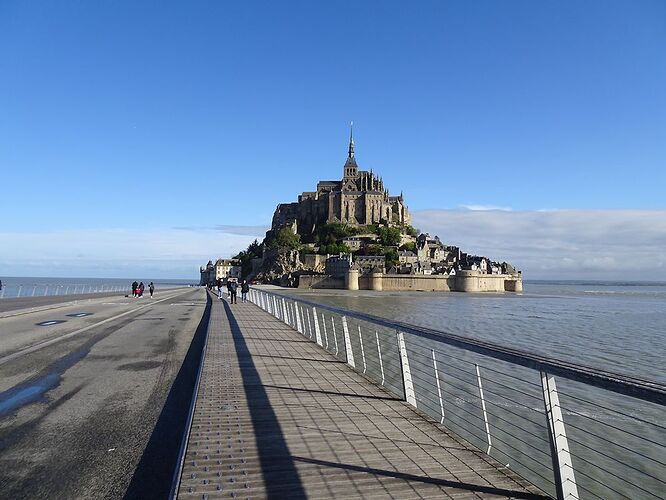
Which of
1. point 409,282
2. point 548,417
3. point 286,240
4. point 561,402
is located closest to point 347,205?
point 286,240

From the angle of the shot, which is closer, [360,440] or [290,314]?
[360,440]

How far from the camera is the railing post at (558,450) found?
3.10 m

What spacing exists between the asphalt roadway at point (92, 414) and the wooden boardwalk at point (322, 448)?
41cm

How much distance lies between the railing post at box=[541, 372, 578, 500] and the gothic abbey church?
109919 mm

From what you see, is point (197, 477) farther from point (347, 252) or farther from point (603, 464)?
point (347, 252)

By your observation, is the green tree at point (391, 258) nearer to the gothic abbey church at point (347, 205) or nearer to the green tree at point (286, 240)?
the gothic abbey church at point (347, 205)

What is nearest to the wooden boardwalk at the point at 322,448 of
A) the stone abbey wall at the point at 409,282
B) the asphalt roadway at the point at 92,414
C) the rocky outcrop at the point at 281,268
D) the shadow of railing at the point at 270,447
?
the shadow of railing at the point at 270,447

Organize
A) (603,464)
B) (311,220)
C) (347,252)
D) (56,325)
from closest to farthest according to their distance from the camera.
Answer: (603,464), (56,325), (347,252), (311,220)

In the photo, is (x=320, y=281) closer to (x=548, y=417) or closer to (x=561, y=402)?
(x=561, y=402)

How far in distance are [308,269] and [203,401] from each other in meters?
99.5

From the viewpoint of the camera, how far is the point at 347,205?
114m

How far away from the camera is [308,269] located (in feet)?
343

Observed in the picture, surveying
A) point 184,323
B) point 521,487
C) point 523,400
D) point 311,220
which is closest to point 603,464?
point 523,400

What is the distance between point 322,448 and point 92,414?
2961mm
